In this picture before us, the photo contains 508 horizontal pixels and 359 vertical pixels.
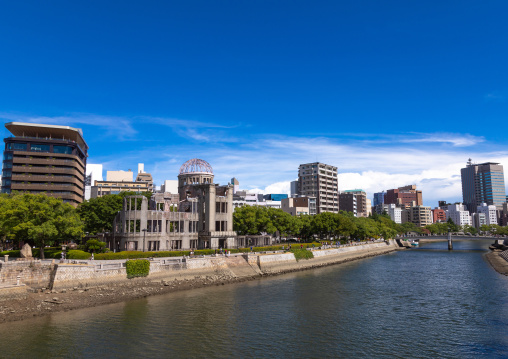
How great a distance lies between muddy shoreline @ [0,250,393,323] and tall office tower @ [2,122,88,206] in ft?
300

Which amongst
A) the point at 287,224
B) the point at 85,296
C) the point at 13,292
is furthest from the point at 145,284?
the point at 287,224

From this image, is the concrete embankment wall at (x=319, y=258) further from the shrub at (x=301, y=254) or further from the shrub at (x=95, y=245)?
the shrub at (x=95, y=245)

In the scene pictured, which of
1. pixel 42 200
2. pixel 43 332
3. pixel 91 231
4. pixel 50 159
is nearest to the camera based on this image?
pixel 43 332

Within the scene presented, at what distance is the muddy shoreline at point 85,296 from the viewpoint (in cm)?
4247

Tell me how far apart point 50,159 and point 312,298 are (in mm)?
117149

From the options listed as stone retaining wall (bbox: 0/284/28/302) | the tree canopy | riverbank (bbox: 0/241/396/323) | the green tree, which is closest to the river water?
riverbank (bbox: 0/241/396/323)

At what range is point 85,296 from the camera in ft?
161

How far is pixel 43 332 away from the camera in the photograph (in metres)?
37.1

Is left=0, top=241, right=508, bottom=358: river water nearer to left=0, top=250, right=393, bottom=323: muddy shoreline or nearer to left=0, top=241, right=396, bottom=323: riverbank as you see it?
left=0, top=250, right=393, bottom=323: muddy shoreline

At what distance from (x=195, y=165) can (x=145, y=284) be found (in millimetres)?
63784

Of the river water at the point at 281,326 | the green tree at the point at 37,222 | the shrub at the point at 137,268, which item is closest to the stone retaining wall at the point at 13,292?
the river water at the point at 281,326

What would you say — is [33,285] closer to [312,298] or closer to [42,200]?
[42,200]

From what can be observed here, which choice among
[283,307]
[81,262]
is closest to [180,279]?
[81,262]

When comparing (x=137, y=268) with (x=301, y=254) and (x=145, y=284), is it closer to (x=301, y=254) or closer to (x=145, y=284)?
(x=145, y=284)
